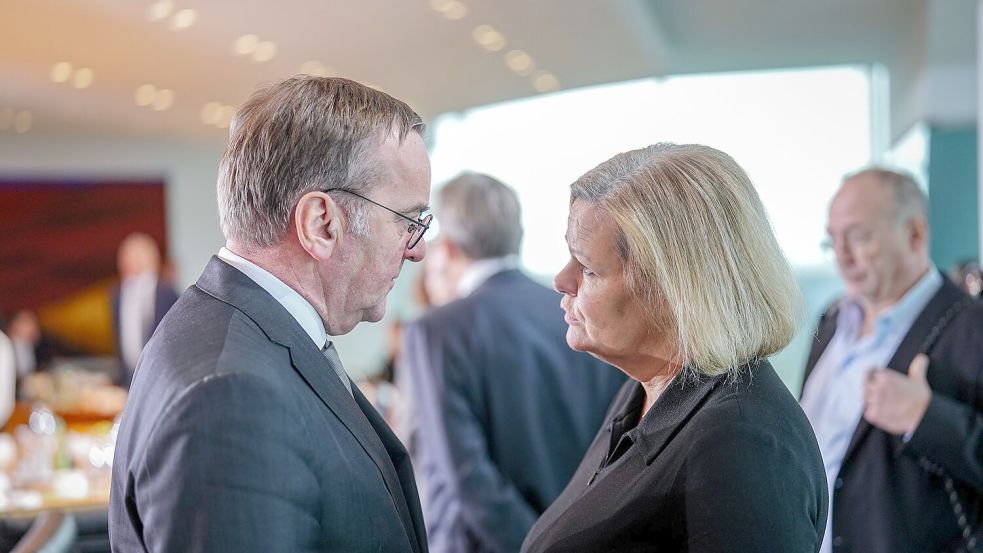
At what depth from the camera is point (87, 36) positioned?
282 inches

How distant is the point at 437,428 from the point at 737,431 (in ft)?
4.80

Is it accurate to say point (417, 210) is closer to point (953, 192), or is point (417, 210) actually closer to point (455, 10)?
point (455, 10)

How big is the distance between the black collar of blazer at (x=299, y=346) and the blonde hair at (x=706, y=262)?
0.42 metres

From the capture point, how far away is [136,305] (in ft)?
29.8

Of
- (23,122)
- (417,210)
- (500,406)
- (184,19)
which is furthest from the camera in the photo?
(23,122)

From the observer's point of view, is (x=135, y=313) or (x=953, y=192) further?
(x=135, y=313)

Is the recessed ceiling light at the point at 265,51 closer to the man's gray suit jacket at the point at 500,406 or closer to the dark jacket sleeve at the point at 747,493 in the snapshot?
the man's gray suit jacket at the point at 500,406

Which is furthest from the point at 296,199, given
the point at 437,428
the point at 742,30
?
the point at 742,30

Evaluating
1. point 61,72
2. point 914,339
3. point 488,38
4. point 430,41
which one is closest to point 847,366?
point 914,339

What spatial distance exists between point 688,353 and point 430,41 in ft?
22.5

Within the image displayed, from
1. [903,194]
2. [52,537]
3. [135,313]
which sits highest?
[903,194]

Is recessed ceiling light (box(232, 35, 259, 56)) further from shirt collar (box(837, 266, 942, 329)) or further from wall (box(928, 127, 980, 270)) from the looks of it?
shirt collar (box(837, 266, 942, 329))

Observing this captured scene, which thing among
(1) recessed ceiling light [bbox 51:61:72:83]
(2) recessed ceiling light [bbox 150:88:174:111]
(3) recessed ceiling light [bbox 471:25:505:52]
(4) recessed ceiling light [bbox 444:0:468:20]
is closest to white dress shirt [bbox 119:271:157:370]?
(2) recessed ceiling light [bbox 150:88:174:111]

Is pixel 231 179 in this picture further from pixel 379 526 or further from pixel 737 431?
pixel 737 431
